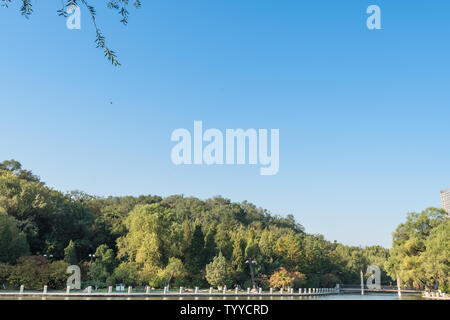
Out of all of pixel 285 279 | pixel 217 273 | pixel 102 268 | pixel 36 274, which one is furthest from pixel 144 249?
pixel 285 279

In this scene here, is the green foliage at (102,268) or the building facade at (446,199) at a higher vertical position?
the building facade at (446,199)

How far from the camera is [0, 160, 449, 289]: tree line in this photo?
31.6 metres

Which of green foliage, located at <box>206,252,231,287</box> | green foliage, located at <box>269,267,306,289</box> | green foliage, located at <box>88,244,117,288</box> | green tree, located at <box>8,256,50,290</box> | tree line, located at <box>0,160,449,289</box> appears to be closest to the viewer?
green tree, located at <box>8,256,50,290</box>

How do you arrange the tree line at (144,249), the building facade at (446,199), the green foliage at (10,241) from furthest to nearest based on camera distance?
the building facade at (446,199)
the tree line at (144,249)
the green foliage at (10,241)

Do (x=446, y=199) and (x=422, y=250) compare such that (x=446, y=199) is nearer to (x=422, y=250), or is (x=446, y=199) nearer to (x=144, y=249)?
(x=422, y=250)

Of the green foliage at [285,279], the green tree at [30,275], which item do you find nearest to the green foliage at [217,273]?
the green foliage at [285,279]

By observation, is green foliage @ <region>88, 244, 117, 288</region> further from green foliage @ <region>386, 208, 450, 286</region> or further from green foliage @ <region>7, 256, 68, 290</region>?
green foliage @ <region>386, 208, 450, 286</region>

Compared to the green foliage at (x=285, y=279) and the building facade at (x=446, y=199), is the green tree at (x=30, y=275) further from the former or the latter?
the building facade at (x=446, y=199)

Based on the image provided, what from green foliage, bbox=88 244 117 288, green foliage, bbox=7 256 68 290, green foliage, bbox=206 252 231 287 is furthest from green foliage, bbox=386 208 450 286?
green foliage, bbox=7 256 68 290

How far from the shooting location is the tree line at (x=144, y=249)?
31.6 m

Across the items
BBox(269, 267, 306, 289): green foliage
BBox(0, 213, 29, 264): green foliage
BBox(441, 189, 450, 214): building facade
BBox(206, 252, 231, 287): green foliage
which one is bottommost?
BBox(269, 267, 306, 289): green foliage

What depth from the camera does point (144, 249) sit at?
119 ft
